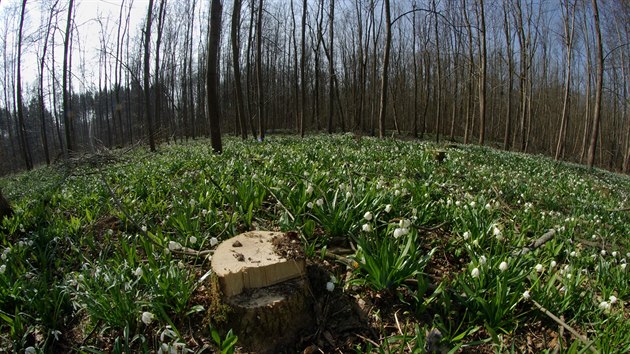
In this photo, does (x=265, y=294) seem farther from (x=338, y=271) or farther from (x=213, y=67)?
(x=213, y=67)

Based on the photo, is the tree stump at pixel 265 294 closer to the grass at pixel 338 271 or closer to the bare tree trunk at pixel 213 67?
the grass at pixel 338 271

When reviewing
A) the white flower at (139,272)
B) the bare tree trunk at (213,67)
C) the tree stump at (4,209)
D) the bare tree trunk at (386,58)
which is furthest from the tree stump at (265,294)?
the bare tree trunk at (386,58)

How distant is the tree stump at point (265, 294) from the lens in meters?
2.04

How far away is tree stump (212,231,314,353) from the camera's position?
204 centimetres

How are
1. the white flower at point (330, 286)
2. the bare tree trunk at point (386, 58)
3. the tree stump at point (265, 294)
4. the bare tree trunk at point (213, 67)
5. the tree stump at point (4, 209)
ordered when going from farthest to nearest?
the bare tree trunk at point (386, 58)
the bare tree trunk at point (213, 67)
the tree stump at point (4, 209)
the white flower at point (330, 286)
the tree stump at point (265, 294)

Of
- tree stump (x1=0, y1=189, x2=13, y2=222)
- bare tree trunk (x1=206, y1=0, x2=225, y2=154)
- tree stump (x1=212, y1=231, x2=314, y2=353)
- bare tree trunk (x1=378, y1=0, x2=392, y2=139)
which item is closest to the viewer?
tree stump (x1=212, y1=231, x2=314, y2=353)

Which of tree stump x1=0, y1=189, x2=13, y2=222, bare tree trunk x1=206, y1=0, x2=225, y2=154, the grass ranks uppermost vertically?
bare tree trunk x1=206, y1=0, x2=225, y2=154

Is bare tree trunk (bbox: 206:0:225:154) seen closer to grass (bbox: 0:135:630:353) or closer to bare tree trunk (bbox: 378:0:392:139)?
grass (bbox: 0:135:630:353)

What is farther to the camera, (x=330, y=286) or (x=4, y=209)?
(x=4, y=209)

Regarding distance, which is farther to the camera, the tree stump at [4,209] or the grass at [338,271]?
the tree stump at [4,209]

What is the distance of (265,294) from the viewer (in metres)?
2.14

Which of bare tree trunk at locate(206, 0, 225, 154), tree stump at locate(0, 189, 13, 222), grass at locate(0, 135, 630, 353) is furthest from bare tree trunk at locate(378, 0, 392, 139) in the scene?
tree stump at locate(0, 189, 13, 222)

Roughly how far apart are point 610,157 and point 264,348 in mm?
42344

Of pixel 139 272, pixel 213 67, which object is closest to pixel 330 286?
pixel 139 272
